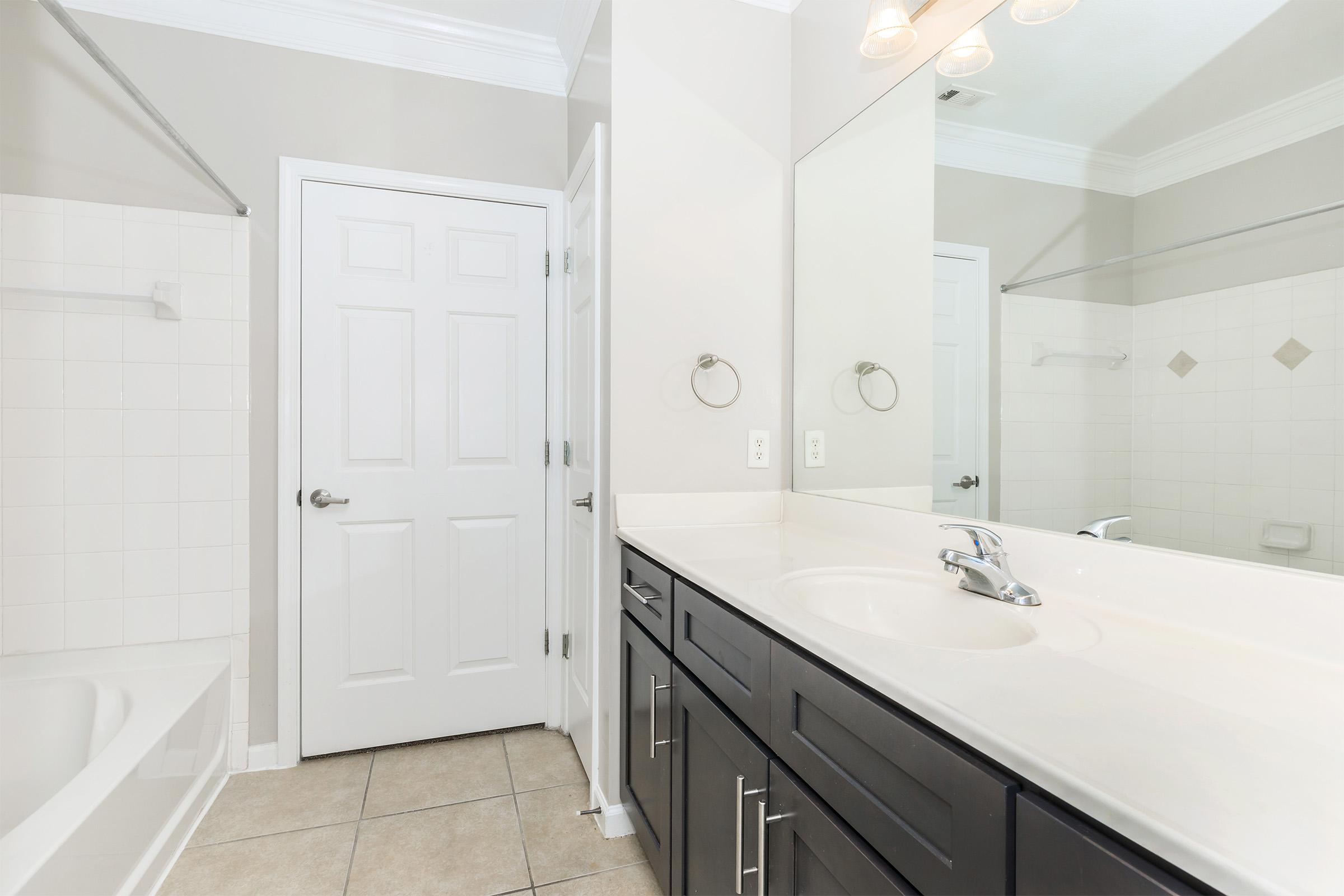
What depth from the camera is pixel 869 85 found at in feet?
5.32

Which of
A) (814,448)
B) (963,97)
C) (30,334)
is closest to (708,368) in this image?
(814,448)

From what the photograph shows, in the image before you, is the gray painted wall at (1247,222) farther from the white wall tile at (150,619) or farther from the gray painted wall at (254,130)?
the white wall tile at (150,619)

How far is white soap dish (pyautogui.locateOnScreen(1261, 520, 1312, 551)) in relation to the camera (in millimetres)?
796

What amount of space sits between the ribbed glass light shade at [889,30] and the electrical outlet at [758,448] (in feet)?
3.27

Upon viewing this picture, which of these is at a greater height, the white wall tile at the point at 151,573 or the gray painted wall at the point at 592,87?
the gray painted wall at the point at 592,87

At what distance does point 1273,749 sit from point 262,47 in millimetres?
2859

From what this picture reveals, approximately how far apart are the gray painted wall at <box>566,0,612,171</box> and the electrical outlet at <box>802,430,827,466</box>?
1047 millimetres

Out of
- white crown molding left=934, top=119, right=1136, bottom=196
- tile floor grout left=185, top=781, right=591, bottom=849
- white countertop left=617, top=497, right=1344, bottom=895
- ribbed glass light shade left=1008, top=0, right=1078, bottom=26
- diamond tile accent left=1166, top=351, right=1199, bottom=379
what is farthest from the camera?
tile floor grout left=185, top=781, right=591, bottom=849

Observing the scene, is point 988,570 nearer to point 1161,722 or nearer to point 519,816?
point 1161,722

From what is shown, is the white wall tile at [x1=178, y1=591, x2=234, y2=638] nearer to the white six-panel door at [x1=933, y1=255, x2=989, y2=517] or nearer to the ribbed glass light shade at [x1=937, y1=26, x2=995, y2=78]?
the white six-panel door at [x1=933, y1=255, x2=989, y2=517]

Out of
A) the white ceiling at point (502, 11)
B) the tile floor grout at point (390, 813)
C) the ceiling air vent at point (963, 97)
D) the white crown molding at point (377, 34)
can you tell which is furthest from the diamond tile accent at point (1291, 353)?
the white crown molding at point (377, 34)

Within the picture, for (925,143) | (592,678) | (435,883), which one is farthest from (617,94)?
(435,883)

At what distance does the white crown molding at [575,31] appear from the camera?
1.99 metres

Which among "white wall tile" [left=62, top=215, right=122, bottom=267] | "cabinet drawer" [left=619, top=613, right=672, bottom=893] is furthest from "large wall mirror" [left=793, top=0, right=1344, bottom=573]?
"white wall tile" [left=62, top=215, right=122, bottom=267]
